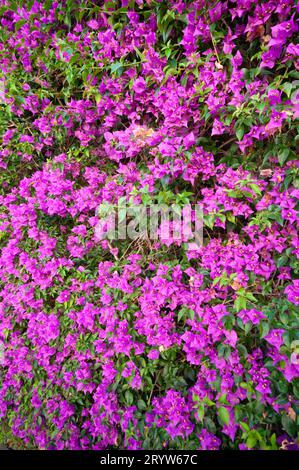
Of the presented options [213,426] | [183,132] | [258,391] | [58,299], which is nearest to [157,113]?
[183,132]

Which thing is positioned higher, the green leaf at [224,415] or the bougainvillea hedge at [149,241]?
the bougainvillea hedge at [149,241]

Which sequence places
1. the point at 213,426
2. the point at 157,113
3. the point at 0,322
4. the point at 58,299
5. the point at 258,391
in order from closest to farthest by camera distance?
the point at 258,391, the point at 213,426, the point at 157,113, the point at 58,299, the point at 0,322

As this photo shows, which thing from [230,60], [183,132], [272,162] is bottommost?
[272,162]

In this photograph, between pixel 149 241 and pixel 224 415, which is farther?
pixel 149 241

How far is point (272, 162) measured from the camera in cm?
135

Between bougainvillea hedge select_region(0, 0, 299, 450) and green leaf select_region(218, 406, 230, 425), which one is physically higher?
bougainvillea hedge select_region(0, 0, 299, 450)

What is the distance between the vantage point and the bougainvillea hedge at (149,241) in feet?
4.26

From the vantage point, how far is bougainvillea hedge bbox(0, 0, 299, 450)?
1300 millimetres

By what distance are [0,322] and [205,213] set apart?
5.55 feet

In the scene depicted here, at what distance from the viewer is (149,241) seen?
1.66 meters

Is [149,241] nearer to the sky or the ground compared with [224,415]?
nearer to the sky
